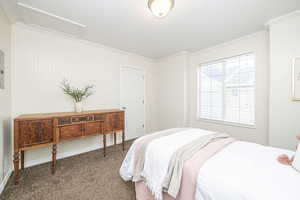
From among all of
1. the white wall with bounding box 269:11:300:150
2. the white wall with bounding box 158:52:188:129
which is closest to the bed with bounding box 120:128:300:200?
the white wall with bounding box 269:11:300:150

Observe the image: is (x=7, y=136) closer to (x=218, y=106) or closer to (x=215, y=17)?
(x=215, y=17)

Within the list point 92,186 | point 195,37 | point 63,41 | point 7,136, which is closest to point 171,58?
point 195,37

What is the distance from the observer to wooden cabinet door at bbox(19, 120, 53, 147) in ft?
5.58

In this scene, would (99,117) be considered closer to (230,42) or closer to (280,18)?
(230,42)

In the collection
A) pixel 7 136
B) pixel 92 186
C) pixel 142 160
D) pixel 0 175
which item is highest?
pixel 7 136

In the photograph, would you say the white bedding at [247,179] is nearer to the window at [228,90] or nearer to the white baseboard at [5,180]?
the window at [228,90]

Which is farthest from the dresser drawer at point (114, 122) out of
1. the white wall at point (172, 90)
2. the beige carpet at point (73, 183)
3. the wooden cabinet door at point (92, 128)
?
the white wall at point (172, 90)

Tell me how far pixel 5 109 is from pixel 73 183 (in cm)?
140

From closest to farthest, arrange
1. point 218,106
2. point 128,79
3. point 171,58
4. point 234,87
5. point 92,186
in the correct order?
point 92,186 → point 234,87 → point 218,106 → point 128,79 → point 171,58

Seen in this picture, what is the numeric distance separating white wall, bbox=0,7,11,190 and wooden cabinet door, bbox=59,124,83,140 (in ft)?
2.12

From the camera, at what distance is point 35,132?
1.79 meters

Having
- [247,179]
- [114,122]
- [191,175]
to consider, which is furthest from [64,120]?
[247,179]

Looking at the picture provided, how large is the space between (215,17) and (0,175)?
364 cm

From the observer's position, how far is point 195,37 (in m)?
2.57
